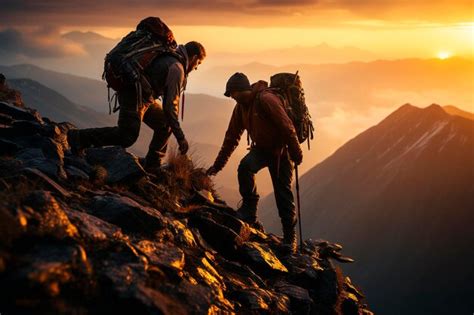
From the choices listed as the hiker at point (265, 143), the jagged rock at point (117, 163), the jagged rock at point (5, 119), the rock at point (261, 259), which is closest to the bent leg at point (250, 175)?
the hiker at point (265, 143)

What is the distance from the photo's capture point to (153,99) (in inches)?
335

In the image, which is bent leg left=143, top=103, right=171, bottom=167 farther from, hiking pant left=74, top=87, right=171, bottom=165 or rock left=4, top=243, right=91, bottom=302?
rock left=4, top=243, right=91, bottom=302

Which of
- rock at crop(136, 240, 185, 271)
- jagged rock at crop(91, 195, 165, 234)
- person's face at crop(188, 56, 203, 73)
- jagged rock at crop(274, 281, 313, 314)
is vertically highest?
person's face at crop(188, 56, 203, 73)

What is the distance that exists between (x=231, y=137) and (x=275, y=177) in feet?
4.55

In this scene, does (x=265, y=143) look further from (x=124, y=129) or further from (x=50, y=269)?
(x=50, y=269)

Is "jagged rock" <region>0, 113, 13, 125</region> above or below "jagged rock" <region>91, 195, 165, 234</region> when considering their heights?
above

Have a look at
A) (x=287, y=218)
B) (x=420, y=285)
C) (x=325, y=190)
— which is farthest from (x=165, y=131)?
(x=325, y=190)

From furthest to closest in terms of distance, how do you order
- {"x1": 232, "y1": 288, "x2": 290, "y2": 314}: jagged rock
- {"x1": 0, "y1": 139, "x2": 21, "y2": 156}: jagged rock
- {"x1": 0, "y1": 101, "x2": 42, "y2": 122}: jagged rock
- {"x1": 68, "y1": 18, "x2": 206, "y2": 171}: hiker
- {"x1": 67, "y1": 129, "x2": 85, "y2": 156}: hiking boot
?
{"x1": 0, "y1": 101, "x2": 42, "y2": 122}: jagged rock, {"x1": 67, "y1": 129, "x2": 85, "y2": 156}: hiking boot, {"x1": 68, "y1": 18, "x2": 206, "y2": 171}: hiker, {"x1": 0, "y1": 139, "x2": 21, "y2": 156}: jagged rock, {"x1": 232, "y1": 288, "x2": 290, "y2": 314}: jagged rock

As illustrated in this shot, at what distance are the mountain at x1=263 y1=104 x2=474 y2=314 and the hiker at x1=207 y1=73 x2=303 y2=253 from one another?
4369 inches

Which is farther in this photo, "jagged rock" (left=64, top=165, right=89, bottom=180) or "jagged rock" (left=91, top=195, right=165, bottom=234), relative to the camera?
"jagged rock" (left=64, top=165, right=89, bottom=180)

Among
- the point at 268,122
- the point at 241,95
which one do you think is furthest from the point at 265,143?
the point at 241,95

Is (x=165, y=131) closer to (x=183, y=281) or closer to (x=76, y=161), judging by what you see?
(x=76, y=161)

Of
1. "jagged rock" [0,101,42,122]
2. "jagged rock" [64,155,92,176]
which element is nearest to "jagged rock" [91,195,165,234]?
"jagged rock" [64,155,92,176]

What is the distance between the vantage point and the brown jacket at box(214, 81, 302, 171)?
9.22m
